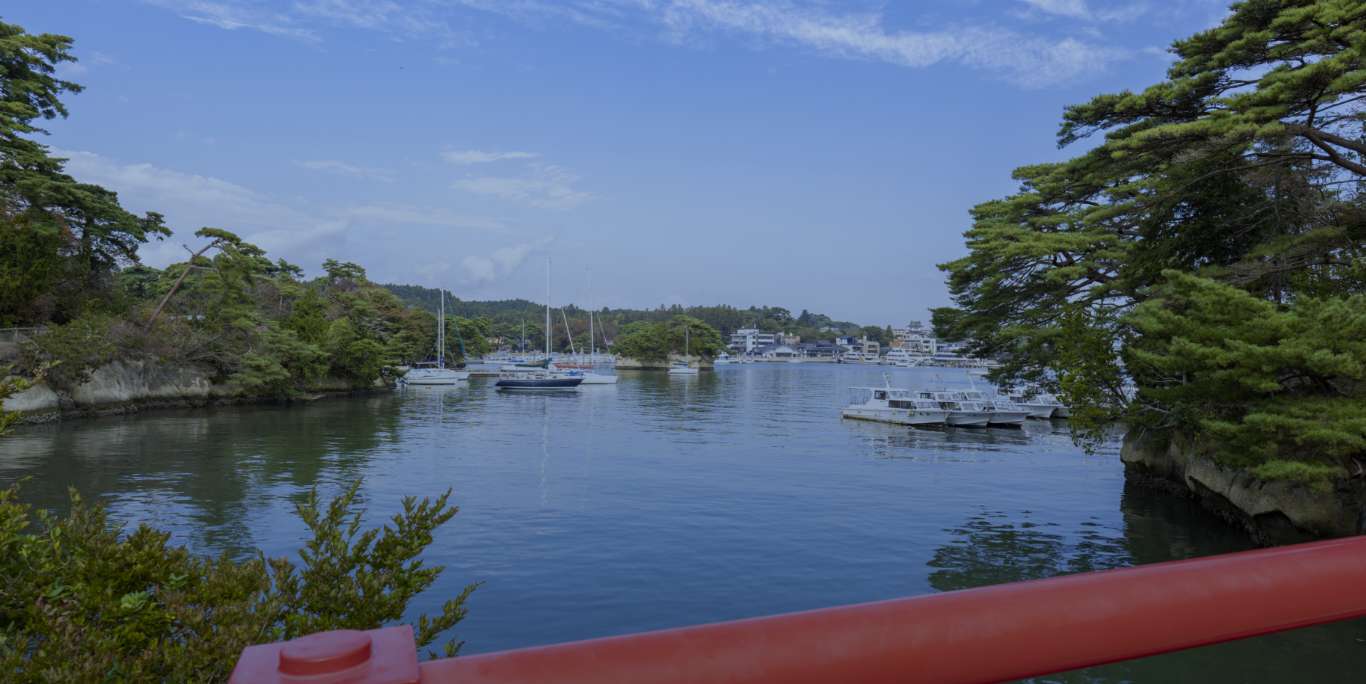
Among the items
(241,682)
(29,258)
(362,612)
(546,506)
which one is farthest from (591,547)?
(29,258)

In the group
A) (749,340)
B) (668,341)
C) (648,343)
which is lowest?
(648,343)

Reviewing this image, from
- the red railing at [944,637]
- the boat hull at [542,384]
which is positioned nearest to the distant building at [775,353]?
the boat hull at [542,384]

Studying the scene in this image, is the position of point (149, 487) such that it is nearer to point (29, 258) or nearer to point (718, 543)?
point (718, 543)

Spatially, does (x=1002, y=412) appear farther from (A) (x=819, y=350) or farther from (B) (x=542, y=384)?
(A) (x=819, y=350)

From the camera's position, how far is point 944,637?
2.46ft

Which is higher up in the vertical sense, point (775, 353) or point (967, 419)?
point (775, 353)

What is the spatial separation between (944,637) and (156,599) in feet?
12.2

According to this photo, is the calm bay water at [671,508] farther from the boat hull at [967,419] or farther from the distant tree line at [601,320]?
the distant tree line at [601,320]

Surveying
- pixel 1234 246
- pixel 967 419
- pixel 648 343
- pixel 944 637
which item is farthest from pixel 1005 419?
pixel 648 343

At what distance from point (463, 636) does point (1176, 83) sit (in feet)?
44.6

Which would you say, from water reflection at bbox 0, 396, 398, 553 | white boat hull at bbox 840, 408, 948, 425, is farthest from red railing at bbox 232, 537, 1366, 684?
white boat hull at bbox 840, 408, 948, 425

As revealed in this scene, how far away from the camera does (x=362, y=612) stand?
12.3 feet

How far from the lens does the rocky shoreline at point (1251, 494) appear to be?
10828 millimetres

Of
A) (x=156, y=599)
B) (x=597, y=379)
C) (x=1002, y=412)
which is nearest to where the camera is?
(x=156, y=599)
